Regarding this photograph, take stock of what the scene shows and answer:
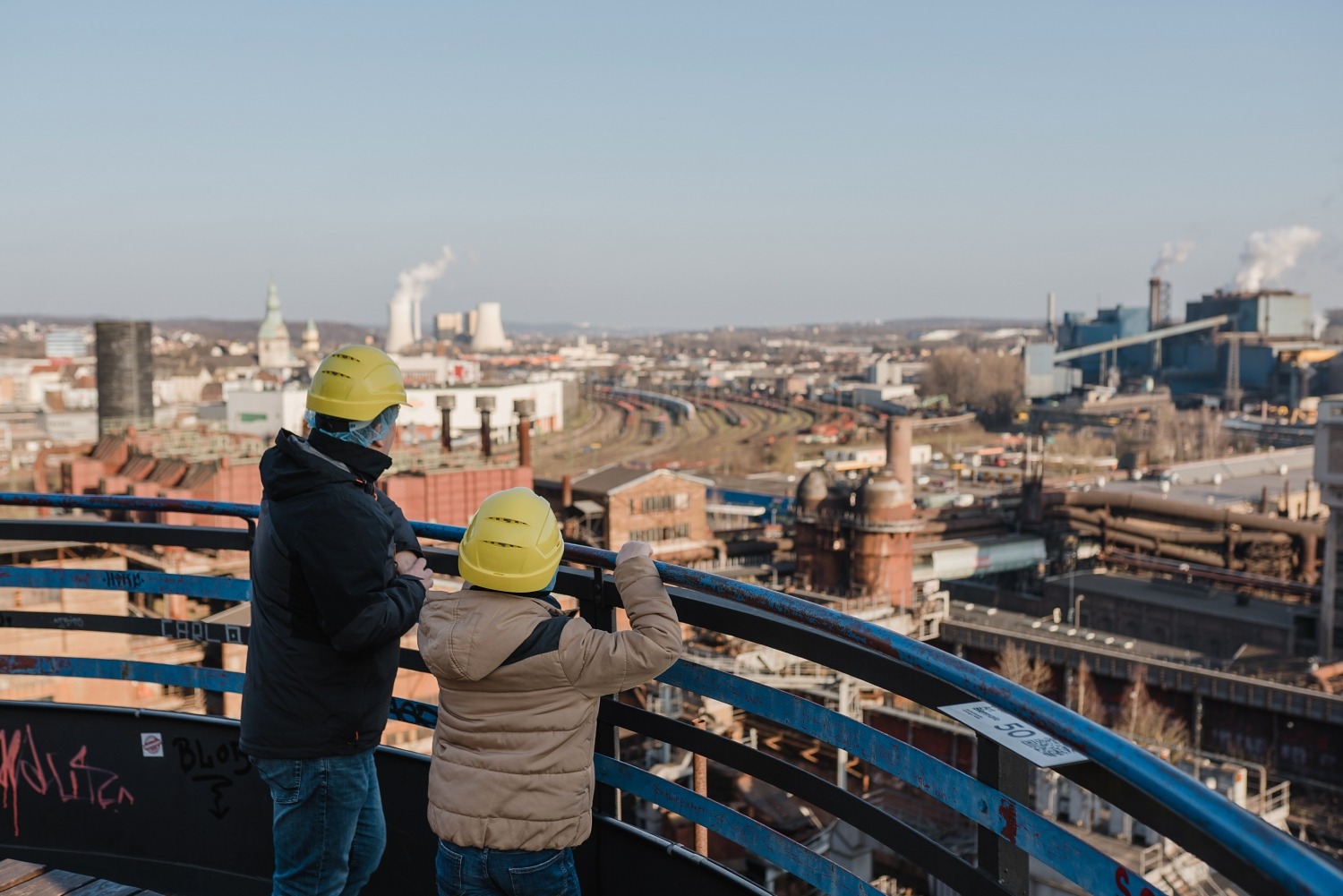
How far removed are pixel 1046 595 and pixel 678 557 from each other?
9165 mm

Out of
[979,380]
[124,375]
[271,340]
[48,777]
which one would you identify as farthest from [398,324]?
[48,777]

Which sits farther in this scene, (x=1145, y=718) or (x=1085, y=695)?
(x=1085, y=695)

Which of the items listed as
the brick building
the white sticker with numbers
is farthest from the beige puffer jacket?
the brick building

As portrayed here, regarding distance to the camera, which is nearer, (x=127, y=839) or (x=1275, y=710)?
(x=127, y=839)

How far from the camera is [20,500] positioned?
3.01 metres

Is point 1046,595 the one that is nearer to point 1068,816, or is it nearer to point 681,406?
point 1068,816

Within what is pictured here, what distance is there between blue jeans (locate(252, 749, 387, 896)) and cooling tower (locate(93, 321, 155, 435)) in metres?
28.7

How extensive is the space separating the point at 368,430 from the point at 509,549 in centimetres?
34

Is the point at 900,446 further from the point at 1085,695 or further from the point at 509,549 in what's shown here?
the point at 509,549

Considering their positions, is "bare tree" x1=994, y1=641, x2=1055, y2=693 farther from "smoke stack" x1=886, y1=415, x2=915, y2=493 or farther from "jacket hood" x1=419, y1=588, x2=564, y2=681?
"jacket hood" x1=419, y1=588, x2=564, y2=681

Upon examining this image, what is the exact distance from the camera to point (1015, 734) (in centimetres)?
136

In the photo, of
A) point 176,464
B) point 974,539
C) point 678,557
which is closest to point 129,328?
point 176,464

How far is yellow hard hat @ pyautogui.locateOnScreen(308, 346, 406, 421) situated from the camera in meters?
1.89

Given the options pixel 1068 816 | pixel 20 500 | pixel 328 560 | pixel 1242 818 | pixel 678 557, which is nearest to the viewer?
pixel 1242 818
